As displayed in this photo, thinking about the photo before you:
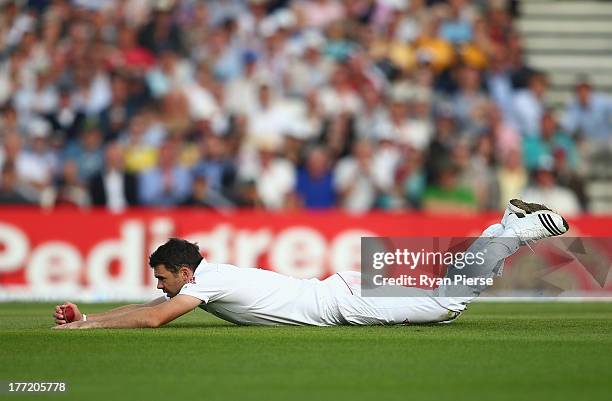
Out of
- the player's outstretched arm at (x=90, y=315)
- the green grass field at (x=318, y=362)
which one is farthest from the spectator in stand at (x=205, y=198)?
the player's outstretched arm at (x=90, y=315)

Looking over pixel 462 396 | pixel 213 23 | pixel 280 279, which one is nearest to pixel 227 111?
pixel 213 23

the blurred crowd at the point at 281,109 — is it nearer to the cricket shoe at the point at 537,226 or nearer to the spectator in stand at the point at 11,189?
the spectator in stand at the point at 11,189

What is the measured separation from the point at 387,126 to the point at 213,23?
11.6 feet

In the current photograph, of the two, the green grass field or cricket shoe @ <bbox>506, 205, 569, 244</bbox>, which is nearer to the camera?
the green grass field

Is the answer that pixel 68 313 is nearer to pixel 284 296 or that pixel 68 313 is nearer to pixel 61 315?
pixel 61 315

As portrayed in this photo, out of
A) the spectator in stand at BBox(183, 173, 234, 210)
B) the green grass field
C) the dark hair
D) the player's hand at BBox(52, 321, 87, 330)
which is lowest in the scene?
the green grass field

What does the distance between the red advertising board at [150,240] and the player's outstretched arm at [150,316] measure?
24.5 ft

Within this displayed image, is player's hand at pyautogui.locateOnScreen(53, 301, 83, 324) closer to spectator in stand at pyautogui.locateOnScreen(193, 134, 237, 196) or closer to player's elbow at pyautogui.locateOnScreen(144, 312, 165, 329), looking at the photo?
player's elbow at pyautogui.locateOnScreen(144, 312, 165, 329)

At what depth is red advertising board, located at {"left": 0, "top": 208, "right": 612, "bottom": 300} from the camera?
728 inches

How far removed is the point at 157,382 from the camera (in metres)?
8.24

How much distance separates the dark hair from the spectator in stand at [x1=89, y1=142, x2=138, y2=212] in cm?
913

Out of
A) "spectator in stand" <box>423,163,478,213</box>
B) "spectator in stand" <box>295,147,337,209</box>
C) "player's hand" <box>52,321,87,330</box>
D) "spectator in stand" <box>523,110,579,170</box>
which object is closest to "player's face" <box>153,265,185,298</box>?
"player's hand" <box>52,321,87,330</box>

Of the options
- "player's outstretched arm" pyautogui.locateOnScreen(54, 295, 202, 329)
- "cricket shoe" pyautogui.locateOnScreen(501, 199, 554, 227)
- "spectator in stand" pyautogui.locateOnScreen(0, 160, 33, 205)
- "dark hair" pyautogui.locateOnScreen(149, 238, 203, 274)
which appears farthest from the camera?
"spectator in stand" pyautogui.locateOnScreen(0, 160, 33, 205)

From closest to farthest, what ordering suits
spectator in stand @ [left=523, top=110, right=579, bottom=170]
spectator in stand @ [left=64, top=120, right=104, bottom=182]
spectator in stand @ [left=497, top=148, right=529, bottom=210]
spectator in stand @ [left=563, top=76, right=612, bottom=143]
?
spectator in stand @ [left=64, top=120, right=104, bottom=182], spectator in stand @ [left=497, top=148, right=529, bottom=210], spectator in stand @ [left=523, top=110, right=579, bottom=170], spectator in stand @ [left=563, top=76, right=612, bottom=143]
